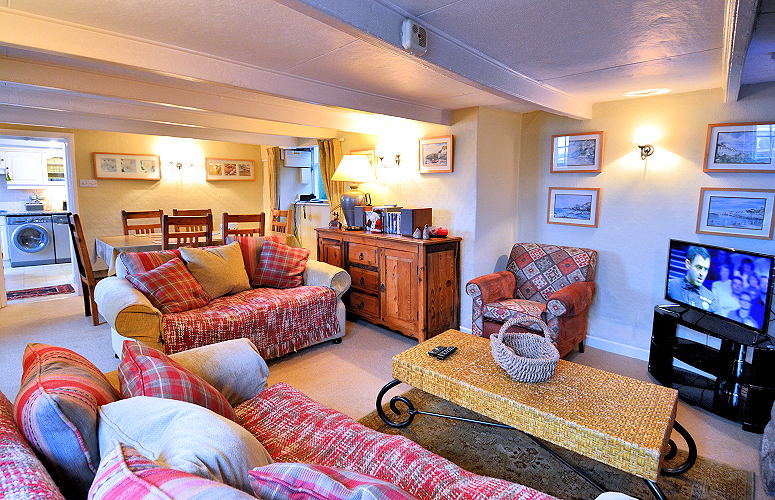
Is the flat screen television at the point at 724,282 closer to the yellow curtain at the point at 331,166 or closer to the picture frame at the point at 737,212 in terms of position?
the picture frame at the point at 737,212

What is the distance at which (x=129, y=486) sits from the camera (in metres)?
0.73

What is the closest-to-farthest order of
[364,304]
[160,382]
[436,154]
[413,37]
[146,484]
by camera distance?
[146,484] < [160,382] < [413,37] < [436,154] < [364,304]

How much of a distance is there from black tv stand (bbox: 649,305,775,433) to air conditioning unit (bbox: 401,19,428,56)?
2491 mm

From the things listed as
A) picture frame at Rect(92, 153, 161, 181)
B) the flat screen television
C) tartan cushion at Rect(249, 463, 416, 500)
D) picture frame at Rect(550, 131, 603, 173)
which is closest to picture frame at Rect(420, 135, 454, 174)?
picture frame at Rect(550, 131, 603, 173)

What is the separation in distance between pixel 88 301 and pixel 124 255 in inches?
71.3

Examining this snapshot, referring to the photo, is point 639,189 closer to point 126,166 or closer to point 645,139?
point 645,139

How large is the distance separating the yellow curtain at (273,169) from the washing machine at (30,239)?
3.80 meters

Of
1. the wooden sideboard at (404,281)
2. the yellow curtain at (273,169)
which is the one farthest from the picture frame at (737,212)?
the yellow curtain at (273,169)

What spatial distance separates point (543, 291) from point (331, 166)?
123 inches

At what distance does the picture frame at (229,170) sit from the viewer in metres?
6.92

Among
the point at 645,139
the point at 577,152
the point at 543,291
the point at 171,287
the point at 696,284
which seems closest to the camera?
the point at 696,284

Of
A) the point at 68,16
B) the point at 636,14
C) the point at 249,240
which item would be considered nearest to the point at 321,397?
the point at 249,240

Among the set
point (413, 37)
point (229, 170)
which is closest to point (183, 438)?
point (413, 37)

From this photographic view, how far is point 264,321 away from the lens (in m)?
3.13
